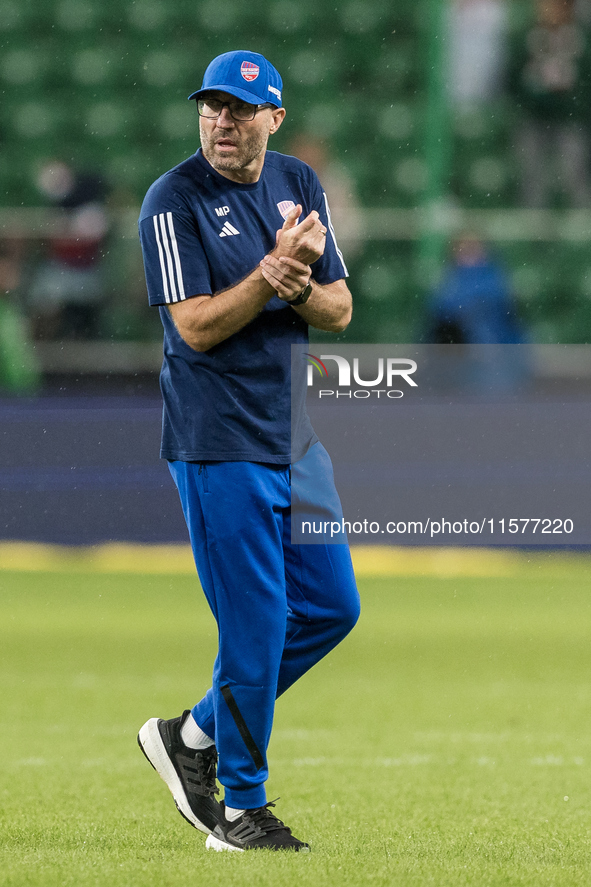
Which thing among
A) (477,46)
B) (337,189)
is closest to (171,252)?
(337,189)

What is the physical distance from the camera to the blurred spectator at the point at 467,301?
380 inches

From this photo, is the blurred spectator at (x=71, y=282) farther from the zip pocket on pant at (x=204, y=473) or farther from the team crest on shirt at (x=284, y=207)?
the zip pocket on pant at (x=204, y=473)

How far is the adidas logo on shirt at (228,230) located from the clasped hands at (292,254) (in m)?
0.24

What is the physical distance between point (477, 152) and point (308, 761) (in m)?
8.93

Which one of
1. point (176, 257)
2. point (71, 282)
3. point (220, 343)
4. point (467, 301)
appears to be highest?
point (176, 257)

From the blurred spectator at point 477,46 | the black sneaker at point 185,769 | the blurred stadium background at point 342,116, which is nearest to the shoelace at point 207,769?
the black sneaker at point 185,769

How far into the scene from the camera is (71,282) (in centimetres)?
975

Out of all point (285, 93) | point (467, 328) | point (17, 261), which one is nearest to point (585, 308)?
point (467, 328)

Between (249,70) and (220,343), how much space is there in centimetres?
69

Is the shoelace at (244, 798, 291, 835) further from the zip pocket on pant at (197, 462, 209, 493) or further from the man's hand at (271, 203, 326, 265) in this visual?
the man's hand at (271, 203, 326, 265)

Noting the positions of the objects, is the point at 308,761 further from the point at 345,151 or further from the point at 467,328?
the point at 345,151

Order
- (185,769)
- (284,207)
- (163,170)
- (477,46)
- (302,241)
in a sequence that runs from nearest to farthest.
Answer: (302,241) < (284,207) < (185,769) < (477,46) < (163,170)

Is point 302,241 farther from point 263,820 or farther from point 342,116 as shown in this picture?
point 342,116

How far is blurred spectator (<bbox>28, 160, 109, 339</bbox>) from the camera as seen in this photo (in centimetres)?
965
